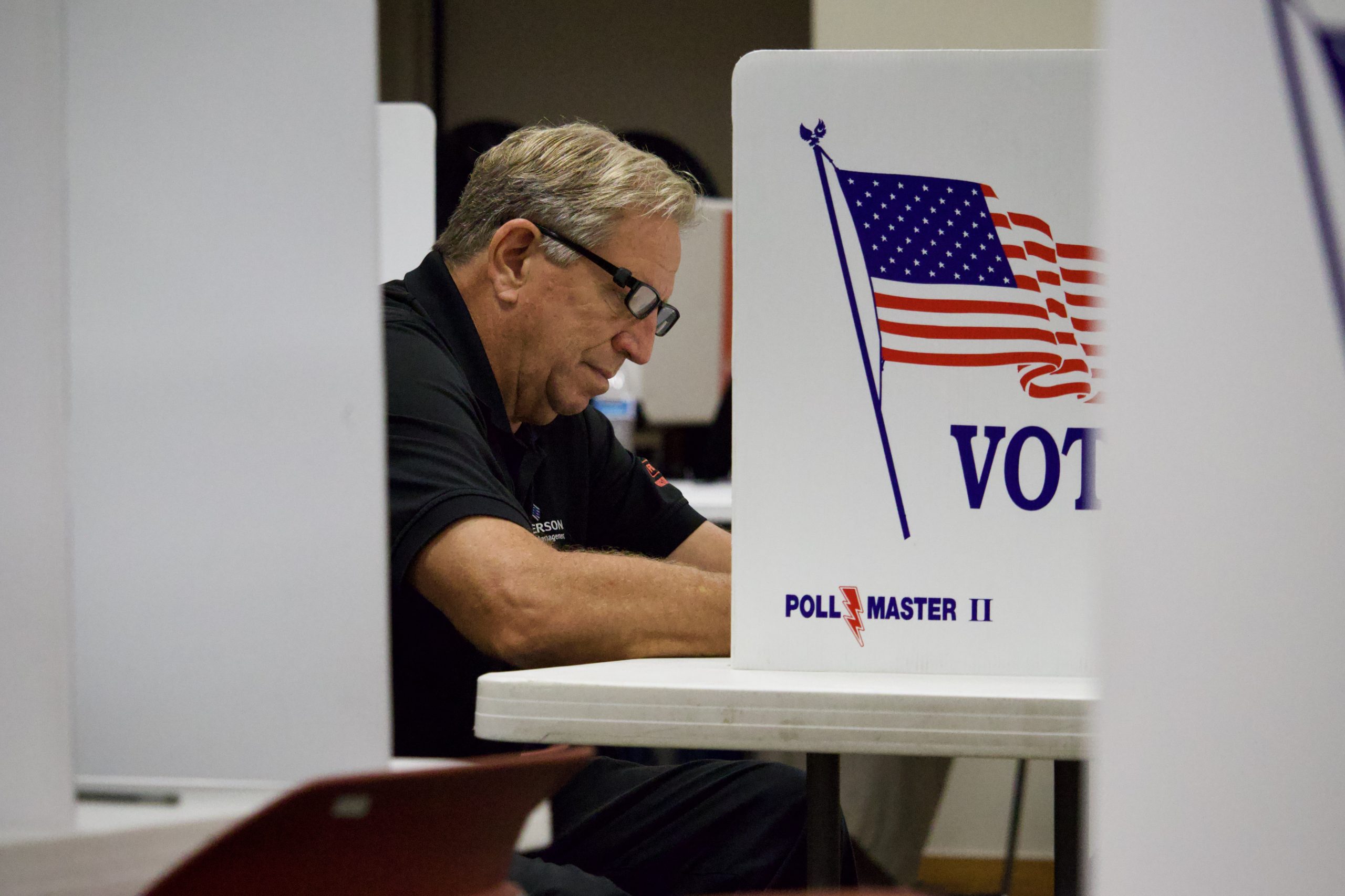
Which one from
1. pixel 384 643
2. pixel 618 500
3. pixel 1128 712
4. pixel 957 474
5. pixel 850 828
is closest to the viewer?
pixel 1128 712

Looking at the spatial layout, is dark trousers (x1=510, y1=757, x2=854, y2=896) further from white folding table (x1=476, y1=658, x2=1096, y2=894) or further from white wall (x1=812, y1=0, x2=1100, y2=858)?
white wall (x1=812, y1=0, x2=1100, y2=858)

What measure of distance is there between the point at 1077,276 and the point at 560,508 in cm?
86

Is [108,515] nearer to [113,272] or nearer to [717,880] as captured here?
[113,272]

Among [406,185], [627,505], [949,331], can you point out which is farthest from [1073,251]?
[406,185]

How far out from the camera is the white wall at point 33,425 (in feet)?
1.59

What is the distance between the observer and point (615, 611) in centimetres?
104

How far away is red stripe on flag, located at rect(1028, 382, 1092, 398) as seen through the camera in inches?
36.4

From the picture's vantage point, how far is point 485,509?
1080 millimetres

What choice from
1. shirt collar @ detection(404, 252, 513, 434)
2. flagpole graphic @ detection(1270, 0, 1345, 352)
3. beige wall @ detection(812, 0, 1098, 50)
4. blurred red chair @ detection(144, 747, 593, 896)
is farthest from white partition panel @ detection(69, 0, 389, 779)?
beige wall @ detection(812, 0, 1098, 50)

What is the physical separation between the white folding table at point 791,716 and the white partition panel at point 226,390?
0.26 meters

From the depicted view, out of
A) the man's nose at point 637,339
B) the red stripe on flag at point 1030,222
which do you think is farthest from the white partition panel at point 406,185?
the red stripe on flag at point 1030,222

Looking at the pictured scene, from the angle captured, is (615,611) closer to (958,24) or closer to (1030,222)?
(1030,222)

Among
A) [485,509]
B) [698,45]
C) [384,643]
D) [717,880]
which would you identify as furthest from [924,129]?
[698,45]

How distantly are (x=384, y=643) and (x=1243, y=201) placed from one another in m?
0.40
